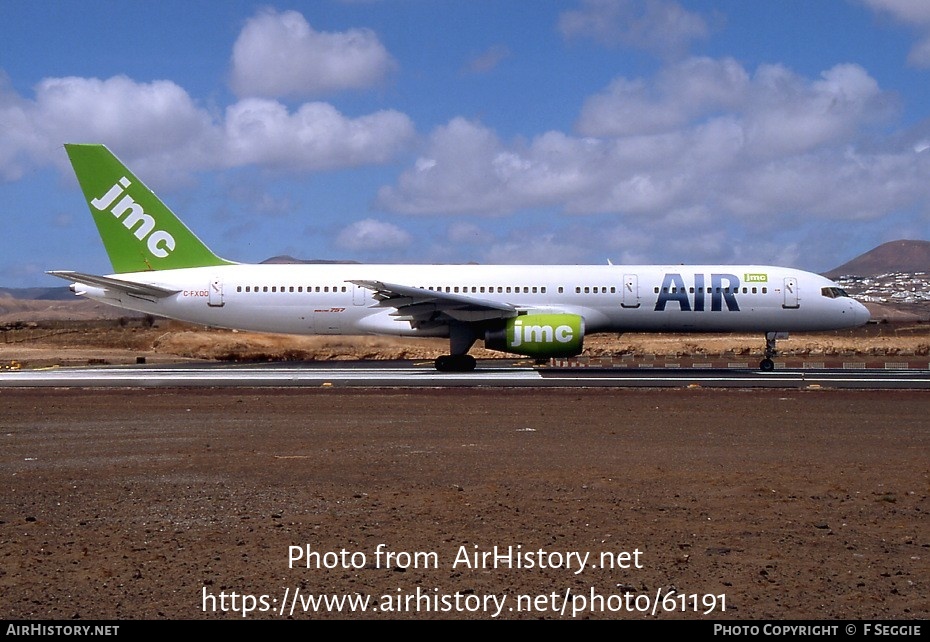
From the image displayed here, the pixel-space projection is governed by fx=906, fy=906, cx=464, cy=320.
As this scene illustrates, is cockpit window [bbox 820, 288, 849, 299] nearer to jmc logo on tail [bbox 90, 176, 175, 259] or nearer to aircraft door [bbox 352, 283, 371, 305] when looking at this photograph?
aircraft door [bbox 352, 283, 371, 305]

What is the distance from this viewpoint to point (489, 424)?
48.3 ft

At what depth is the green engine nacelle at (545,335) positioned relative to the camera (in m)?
25.8

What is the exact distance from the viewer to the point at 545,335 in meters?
25.8

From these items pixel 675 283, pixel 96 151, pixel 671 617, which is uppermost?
pixel 96 151

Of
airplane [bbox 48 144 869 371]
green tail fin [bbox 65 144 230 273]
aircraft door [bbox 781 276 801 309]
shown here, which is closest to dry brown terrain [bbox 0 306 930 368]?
airplane [bbox 48 144 869 371]

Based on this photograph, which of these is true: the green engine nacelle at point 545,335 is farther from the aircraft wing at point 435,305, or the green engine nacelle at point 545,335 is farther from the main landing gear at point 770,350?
the main landing gear at point 770,350

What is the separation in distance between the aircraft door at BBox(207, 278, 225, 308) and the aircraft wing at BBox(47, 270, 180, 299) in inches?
41.9

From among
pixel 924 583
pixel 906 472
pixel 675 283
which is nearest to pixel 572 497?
pixel 924 583

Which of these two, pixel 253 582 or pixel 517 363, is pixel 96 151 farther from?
pixel 253 582

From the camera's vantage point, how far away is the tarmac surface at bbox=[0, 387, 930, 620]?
5.65 m

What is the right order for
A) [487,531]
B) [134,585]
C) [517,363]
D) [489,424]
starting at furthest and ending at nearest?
[517,363] → [489,424] → [487,531] → [134,585]

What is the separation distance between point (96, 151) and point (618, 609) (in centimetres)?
2771

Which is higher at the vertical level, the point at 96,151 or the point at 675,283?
the point at 96,151

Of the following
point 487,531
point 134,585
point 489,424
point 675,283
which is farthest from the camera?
point 675,283
